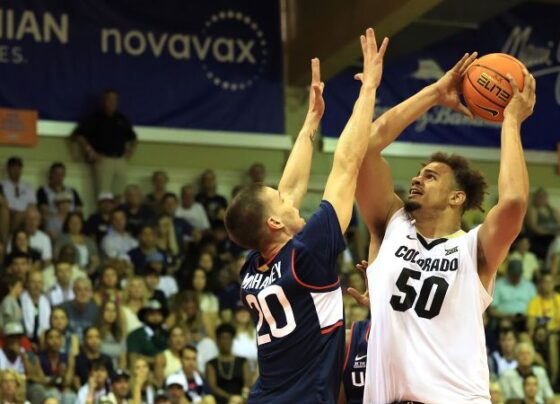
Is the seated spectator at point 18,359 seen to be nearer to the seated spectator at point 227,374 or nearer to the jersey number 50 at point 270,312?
the seated spectator at point 227,374

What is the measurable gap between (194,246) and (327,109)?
3625 millimetres

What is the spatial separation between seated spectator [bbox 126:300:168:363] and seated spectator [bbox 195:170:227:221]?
286 centimetres

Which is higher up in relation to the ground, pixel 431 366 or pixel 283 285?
pixel 283 285

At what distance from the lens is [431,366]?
461 centimetres

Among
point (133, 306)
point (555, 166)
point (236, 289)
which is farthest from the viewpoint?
point (555, 166)

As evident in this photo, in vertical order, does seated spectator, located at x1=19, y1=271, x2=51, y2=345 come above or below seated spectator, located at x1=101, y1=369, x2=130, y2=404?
above

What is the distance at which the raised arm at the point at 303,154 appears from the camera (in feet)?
16.7

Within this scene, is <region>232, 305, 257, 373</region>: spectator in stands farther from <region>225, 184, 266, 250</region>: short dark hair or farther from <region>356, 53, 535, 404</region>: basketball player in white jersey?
<region>225, 184, 266, 250</region>: short dark hair

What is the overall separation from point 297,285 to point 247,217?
0.36m

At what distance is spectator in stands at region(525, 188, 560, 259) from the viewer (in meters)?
16.8

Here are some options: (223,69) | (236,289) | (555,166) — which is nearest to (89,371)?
(236,289)

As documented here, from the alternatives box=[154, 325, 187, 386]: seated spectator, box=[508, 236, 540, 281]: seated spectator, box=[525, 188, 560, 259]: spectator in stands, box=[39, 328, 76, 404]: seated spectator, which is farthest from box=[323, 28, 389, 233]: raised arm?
box=[525, 188, 560, 259]: spectator in stands

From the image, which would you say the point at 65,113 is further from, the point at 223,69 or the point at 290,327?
the point at 290,327

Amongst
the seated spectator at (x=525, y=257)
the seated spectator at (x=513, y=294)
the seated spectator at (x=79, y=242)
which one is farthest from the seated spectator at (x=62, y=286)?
the seated spectator at (x=525, y=257)
